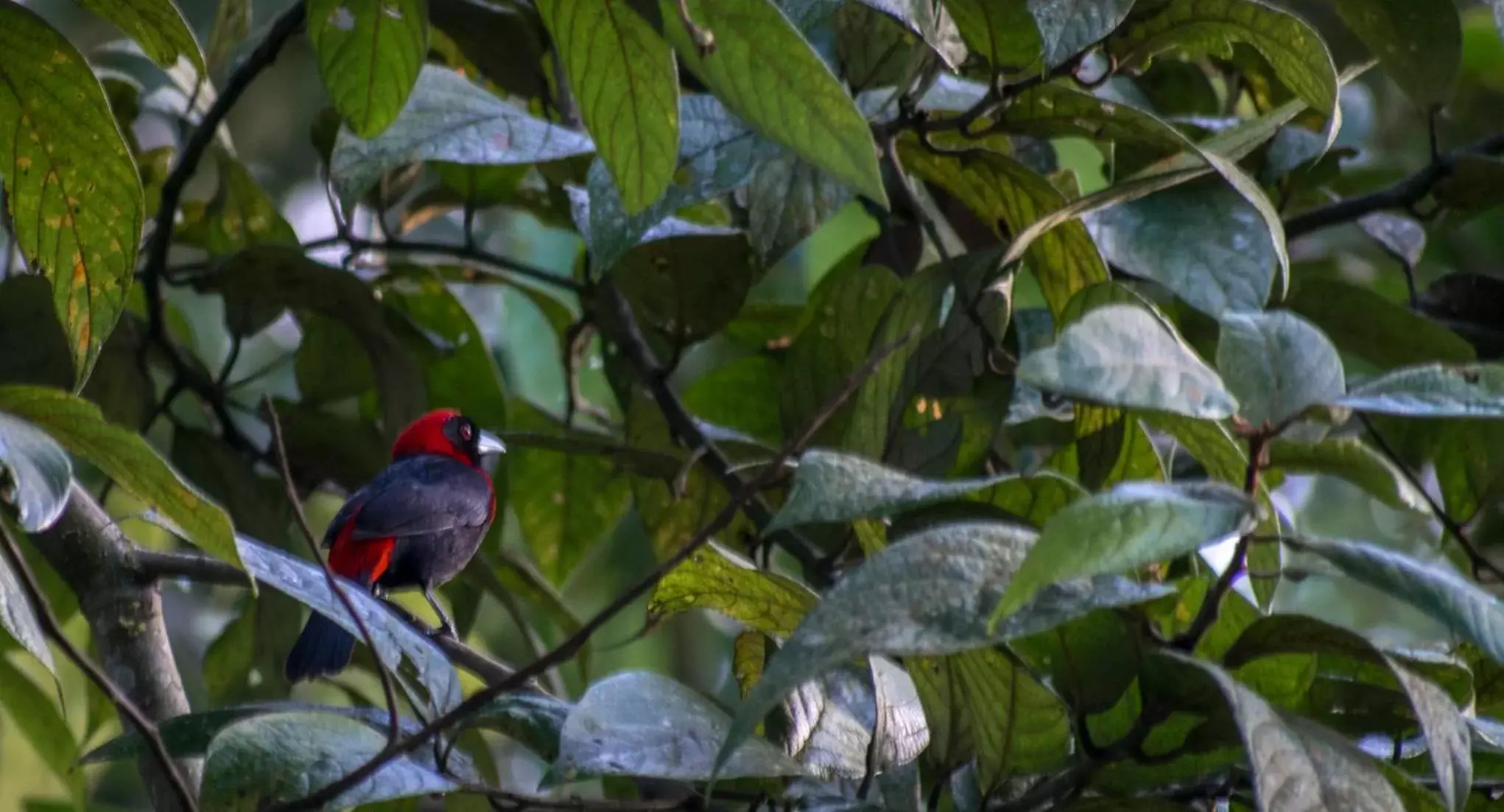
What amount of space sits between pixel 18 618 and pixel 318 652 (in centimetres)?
119

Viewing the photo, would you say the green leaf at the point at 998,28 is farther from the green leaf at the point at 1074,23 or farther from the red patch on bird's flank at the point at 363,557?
the red patch on bird's flank at the point at 363,557

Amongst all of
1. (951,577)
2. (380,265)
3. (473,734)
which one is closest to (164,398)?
(380,265)

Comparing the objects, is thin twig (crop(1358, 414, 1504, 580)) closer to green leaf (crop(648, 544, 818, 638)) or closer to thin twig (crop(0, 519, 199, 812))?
green leaf (crop(648, 544, 818, 638))

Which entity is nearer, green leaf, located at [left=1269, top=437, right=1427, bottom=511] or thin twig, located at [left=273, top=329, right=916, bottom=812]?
thin twig, located at [left=273, top=329, right=916, bottom=812]

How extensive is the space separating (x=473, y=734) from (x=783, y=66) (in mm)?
1376

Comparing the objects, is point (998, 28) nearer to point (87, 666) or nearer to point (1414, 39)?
point (1414, 39)

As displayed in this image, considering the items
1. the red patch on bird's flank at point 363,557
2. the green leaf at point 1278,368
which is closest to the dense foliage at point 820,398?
the green leaf at point 1278,368

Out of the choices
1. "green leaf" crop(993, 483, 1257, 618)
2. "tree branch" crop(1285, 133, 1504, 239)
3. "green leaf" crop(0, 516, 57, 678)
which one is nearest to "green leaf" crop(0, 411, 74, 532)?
"green leaf" crop(0, 516, 57, 678)

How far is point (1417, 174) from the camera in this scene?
8.45ft

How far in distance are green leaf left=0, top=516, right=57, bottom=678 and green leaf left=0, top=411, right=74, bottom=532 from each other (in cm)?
11

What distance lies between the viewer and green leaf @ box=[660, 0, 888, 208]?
145cm

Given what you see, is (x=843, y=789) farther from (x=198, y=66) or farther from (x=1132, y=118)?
(x=198, y=66)

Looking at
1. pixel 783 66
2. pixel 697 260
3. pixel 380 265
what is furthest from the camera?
pixel 380 265

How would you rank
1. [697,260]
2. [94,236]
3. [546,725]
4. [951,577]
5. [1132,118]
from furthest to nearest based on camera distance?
[697,260]
[1132,118]
[94,236]
[546,725]
[951,577]
